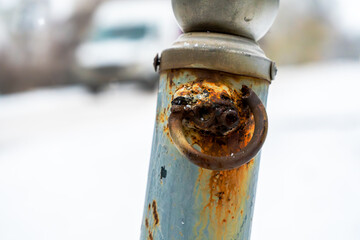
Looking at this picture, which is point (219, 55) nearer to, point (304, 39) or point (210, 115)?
point (210, 115)

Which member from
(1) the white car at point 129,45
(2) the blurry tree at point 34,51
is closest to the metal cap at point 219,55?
(1) the white car at point 129,45

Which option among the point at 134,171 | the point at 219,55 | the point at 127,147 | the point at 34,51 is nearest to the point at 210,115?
the point at 219,55

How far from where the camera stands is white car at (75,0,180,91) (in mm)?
7152

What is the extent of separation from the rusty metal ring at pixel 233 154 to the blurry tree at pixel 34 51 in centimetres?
1049

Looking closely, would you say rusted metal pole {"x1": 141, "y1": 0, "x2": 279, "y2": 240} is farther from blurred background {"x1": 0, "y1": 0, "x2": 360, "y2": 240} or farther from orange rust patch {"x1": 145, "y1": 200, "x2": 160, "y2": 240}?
blurred background {"x1": 0, "y1": 0, "x2": 360, "y2": 240}

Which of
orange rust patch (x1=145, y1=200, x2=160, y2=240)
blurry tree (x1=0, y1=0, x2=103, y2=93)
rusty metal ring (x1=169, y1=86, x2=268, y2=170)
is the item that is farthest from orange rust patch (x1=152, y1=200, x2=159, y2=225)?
blurry tree (x1=0, y1=0, x2=103, y2=93)

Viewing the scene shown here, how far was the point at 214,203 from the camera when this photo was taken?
0.94 metres

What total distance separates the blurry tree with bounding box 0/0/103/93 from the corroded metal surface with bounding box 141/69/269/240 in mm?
10385

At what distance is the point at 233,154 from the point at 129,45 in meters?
6.69

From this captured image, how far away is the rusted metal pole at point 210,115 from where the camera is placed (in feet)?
2.90

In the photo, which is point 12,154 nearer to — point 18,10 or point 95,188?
point 95,188

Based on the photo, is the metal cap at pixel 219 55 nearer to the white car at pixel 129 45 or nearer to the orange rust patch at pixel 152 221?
the orange rust patch at pixel 152 221

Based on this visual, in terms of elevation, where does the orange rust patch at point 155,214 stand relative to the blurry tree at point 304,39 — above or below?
below

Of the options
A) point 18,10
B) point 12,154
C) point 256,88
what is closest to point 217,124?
point 256,88
